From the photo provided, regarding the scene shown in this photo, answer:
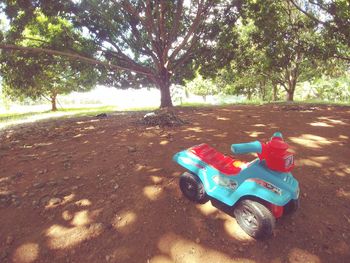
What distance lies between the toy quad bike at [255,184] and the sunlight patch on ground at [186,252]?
1.54 feet

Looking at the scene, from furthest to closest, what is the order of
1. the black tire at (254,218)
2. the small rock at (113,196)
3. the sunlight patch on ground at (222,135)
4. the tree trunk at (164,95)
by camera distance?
the tree trunk at (164,95) → the sunlight patch on ground at (222,135) → the small rock at (113,196) → the black tire at (254,218)

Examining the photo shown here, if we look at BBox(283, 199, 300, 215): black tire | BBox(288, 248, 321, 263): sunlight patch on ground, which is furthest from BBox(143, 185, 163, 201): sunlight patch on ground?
BBox(288, 248, 321, 263): sunlight patch on ground

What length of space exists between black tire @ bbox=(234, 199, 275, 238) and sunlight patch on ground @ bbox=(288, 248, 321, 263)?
281 millimetres

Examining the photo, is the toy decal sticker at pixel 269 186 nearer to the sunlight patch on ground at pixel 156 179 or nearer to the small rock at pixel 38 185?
the sunlight patch on ground at pixel 156 179

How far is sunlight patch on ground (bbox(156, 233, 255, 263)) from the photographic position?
2.64 metres

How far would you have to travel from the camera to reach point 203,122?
27.0 feet

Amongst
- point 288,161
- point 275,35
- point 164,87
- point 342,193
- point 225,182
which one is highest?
point 275,35

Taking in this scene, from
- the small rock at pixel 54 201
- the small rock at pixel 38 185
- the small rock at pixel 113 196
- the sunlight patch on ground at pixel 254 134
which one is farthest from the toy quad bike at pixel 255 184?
the sunlight patch on ground at pixel 254 134

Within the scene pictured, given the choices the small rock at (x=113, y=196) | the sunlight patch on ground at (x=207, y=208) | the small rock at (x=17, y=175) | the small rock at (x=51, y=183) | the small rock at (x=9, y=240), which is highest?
the small rock at (x=17, y=175)

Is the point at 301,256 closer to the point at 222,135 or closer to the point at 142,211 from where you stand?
the point at 142,211

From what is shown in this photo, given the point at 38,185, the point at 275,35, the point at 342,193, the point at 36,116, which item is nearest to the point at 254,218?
the point at 342,193

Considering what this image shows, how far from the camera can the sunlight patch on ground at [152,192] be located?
3682 mm

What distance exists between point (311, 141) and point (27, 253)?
5.63 m

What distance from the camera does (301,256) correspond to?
2.64 m
